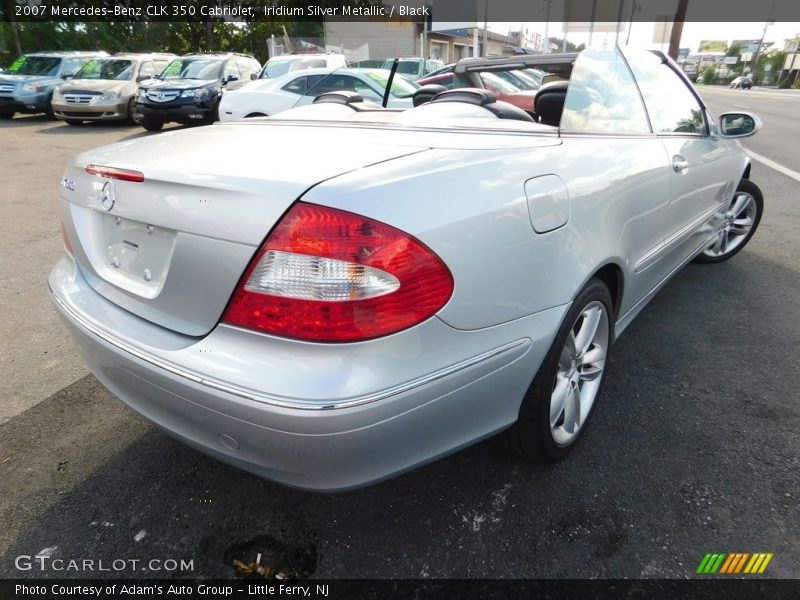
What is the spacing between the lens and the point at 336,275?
129cm

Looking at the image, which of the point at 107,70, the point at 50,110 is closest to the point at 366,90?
the point at 107,70

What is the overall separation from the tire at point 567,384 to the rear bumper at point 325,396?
106 millimetres

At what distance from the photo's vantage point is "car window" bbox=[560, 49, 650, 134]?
7.27 ft

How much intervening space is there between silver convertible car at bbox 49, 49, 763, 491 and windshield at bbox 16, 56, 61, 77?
16.4m

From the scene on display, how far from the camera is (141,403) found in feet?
5.39

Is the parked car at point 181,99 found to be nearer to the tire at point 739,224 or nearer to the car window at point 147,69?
the car window at point 147,69

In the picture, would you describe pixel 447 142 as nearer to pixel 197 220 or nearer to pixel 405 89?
pixel 197 220

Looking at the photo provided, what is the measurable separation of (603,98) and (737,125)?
1576 millimetres

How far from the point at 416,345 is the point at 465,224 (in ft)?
1.15

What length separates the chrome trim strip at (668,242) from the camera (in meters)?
2.42

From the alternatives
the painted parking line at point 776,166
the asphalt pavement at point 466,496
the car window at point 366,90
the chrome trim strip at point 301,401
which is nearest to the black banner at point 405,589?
the asphalt pavement at point 466,496

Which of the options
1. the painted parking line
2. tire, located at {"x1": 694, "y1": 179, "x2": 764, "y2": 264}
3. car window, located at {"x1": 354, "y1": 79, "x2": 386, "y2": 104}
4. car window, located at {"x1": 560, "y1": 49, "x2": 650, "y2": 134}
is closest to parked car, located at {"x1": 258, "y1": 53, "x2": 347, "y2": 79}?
car window, located at {"x1": 354, "y1": 79, "x2": 386, "y2": 104}

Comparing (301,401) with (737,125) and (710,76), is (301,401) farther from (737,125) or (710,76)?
(710,76)

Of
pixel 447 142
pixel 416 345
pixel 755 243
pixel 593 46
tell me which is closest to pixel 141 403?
pixel 416 345
